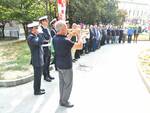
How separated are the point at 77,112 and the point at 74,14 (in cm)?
2781

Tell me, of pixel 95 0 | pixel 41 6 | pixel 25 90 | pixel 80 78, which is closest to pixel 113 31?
pixel 41 6

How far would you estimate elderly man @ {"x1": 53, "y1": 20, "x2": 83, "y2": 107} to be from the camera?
→ 7.45m

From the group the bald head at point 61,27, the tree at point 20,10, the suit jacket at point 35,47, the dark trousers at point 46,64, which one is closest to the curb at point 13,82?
the dark trousers at point 46,64

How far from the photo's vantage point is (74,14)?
1367 inches

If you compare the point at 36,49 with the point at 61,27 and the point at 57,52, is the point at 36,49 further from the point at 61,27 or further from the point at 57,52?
the point at 61,27

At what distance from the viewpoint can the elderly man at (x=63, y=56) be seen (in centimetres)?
745

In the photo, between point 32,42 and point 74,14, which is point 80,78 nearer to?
point 32,42

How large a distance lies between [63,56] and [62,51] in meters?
0.13

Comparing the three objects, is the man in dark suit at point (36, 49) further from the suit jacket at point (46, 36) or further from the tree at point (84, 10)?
the tree at point (84, 10)

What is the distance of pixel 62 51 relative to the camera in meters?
7.51

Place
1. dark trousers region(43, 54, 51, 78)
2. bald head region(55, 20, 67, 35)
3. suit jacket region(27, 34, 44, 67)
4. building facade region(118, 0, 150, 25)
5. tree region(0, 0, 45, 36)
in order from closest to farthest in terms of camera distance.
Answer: bald head region(55, 20, 67, 35), suit jacket region(27, 34, 44, 67), dark trousers region(43, 54, 51, 78), tree region(0, 0, 45, 36), building facade region(118, 0, 150, 25)

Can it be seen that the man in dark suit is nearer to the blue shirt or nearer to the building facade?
the blue shirt

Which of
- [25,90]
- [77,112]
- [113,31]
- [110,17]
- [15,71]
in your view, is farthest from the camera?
[110,17]

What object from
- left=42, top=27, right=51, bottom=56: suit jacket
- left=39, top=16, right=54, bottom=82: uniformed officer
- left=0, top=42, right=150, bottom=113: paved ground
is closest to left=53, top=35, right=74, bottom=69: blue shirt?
left=0, top=42, right=150, bottom=113: paved ground
